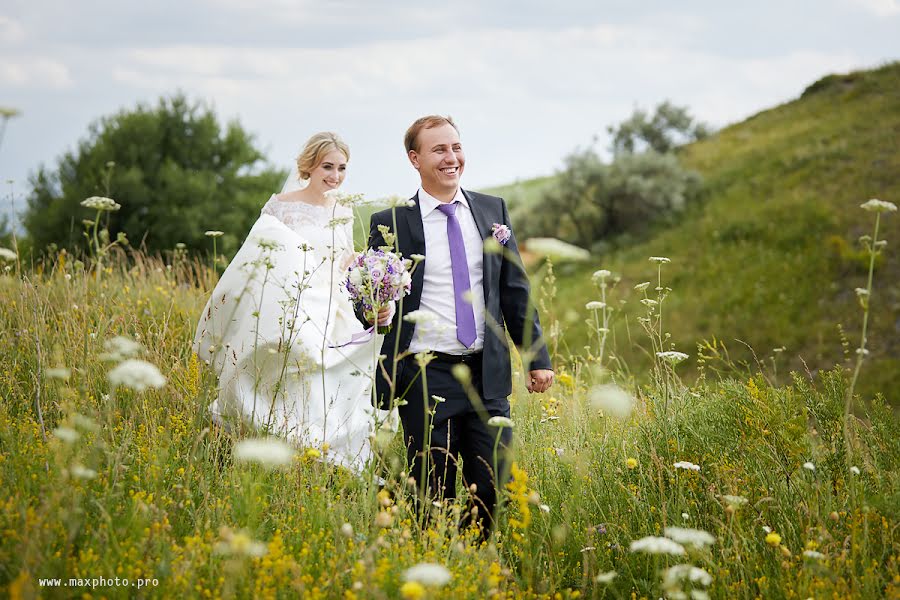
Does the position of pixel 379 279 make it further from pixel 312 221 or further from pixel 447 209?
pixel 312 221

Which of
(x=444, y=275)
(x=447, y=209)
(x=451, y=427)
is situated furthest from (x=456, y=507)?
(x=447, y=209)

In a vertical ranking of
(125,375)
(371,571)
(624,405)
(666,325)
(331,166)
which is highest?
(331,166)

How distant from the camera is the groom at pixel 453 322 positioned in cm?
375

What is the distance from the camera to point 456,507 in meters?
3.04

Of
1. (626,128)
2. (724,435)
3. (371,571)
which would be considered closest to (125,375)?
(371,571)

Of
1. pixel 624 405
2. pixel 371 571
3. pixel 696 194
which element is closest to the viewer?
pixel 371 571

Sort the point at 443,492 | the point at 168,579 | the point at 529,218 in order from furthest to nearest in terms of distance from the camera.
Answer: the point at 529,218 → the point at 443,492 → the point at 168,579

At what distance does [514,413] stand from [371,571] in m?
3.30

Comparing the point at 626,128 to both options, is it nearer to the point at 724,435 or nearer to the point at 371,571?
the point at 724,435

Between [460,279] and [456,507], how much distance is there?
1294 mm

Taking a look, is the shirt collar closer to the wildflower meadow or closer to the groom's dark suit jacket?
the groom's dark suit jacket

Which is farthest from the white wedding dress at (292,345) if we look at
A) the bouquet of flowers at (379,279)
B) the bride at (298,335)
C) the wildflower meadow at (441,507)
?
the bouquet of flowers at (379,279)

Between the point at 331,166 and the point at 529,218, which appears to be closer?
the point at 331,166

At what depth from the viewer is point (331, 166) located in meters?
5.66
